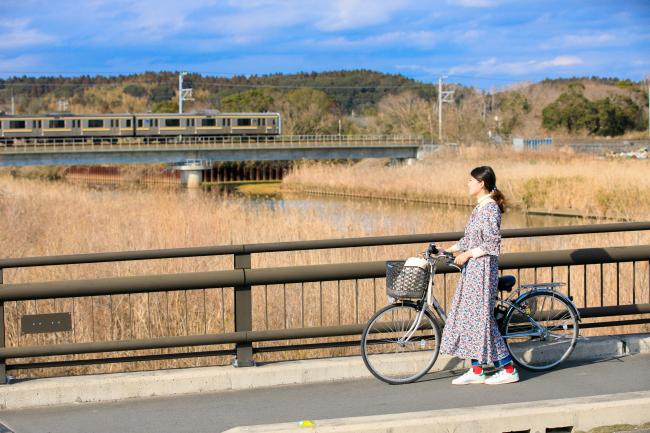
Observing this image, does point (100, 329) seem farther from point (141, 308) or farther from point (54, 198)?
point (54, 198)

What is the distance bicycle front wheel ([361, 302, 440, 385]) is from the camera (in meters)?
7.23

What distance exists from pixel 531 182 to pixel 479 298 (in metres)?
33.9

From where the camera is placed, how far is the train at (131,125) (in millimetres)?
70750

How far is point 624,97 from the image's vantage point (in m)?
101

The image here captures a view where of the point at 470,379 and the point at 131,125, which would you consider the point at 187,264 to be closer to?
the point at 470,379

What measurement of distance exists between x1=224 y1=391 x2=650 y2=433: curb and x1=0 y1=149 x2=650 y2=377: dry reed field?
2.23 metres

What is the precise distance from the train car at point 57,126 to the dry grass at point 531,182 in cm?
1973

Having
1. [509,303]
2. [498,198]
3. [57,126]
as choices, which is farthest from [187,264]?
[57,126]

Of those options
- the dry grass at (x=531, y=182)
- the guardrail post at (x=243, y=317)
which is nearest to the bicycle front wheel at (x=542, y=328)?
the guardrail post at (x=243, y=317)

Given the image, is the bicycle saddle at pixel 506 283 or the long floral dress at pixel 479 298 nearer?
the long floral dress at pixel 479 298

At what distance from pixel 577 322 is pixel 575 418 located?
168 cm

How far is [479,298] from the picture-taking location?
23.3 feet

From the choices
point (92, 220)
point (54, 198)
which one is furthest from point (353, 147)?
point (92, 220)

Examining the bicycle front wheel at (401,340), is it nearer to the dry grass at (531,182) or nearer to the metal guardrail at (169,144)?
the dry grass at (531,182)
